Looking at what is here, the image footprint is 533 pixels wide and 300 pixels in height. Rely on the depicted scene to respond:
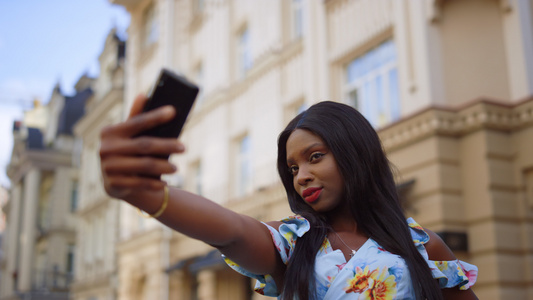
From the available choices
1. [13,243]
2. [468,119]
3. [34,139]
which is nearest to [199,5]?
[468,119]

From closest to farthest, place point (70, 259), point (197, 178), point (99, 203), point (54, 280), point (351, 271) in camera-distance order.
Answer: point (351, 271)
point (197, 178)
point (99, 203)
point (54, 280)
point (70, 259)

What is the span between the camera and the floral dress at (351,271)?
2004mm

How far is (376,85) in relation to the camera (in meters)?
10.4

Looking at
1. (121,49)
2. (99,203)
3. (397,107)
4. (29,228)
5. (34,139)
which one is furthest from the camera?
(34,139)

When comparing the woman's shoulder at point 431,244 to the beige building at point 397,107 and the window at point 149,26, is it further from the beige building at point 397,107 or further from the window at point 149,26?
the window at point 149,26

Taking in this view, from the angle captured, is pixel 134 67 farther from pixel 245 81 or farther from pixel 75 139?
pixel 75 139

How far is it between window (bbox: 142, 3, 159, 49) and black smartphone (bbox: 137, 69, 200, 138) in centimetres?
2017

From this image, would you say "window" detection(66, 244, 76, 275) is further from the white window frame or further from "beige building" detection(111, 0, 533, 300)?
the white window frame

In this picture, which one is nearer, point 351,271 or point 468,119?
point 351,271

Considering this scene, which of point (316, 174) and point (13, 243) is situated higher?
point (13, 243)

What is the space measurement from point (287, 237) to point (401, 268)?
391 millimetres

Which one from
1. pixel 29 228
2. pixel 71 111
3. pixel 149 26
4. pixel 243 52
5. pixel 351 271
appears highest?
pixel 71 111

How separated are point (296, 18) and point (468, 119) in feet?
19.4

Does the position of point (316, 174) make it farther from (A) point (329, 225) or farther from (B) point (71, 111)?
→ (B) point (71, 111)
